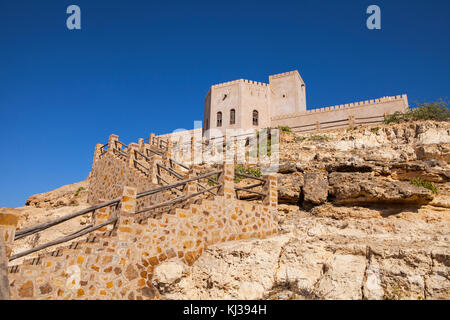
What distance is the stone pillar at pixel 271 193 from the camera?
33.6 feet

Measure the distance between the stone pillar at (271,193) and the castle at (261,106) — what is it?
1896cm

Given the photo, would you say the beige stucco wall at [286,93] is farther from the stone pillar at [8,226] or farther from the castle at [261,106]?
the stone pillar at [8,226]

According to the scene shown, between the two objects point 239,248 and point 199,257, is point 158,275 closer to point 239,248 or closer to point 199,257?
point 199,257

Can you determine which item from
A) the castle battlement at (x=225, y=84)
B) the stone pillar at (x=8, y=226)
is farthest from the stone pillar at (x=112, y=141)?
the castle battlement at (x=225, y=84)

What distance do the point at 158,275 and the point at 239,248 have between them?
6.18 ft

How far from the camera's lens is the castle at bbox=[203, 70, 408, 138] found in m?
29.7

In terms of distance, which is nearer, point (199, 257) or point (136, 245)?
point (136, 245)

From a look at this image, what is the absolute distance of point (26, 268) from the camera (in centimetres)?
533

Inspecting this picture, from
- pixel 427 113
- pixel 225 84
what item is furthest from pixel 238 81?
pixel 427 113

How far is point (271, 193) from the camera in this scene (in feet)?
33.9

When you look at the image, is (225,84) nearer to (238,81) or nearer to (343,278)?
(238,81)

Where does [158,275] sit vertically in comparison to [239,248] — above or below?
below

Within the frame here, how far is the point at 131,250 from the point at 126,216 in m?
0.70

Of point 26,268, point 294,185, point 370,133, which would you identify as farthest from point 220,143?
point 26,268
